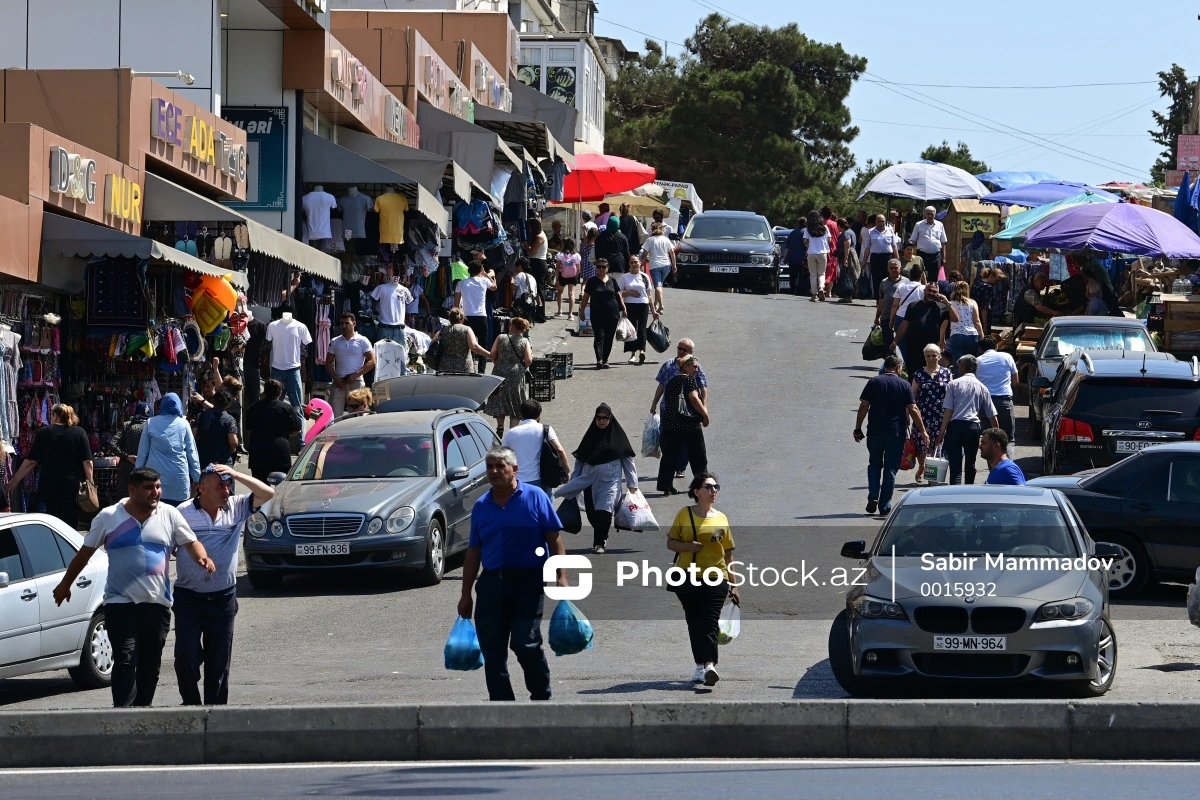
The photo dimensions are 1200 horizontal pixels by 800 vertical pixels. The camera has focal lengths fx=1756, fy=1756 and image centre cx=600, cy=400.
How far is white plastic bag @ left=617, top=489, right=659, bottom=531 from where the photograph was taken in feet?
55.3

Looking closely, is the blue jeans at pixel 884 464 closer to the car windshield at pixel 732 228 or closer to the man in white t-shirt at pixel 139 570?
the man in white t-shirt at pixel 139 570

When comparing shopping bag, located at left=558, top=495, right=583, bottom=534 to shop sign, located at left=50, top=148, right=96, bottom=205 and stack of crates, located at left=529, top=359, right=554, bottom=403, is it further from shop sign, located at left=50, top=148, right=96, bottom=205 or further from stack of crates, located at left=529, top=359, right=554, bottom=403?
stack of crates, located at left=529, top=359, right=554, bottom=403

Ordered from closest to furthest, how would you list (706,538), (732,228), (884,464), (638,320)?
(706,538)
(884,464)
(638,320)
(732,228)

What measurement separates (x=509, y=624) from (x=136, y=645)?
233 centimetres

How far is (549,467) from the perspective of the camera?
16.7 m

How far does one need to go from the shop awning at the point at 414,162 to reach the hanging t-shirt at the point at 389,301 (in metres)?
1.78

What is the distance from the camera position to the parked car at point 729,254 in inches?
1602

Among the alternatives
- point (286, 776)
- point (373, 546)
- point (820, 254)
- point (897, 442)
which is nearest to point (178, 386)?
point (373, 546)

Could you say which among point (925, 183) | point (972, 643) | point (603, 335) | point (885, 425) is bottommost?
point (972, 643)

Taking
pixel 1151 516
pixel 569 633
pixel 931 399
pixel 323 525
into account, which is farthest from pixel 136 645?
pixel 931 399

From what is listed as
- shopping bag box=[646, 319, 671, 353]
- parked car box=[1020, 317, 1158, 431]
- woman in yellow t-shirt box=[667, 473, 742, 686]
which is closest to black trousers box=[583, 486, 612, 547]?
woman in yellow t-shirt box=[667, 473, 742, 686]

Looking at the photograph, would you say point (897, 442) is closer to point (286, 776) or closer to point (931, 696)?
point (931, 696)

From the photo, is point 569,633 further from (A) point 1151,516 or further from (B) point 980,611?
(A) point 1151,516

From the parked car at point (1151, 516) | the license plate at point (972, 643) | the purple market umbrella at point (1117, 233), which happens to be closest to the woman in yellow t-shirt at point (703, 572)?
the license plate at point (972, 643)
